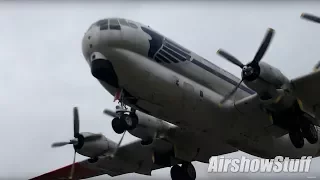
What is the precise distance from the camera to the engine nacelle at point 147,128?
2441 cm

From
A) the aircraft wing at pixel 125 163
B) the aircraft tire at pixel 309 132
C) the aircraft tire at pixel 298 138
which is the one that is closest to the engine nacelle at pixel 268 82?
the aircraft tire at pixel 309 132

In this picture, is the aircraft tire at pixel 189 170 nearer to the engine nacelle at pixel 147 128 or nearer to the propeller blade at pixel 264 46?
the engine nacelle at pixel 147 128

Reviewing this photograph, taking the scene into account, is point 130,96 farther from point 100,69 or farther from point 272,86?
point 272,86

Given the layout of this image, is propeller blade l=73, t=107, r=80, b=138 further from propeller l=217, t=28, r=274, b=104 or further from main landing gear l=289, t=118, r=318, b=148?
main landing gear l=289, t=118, r=318, b=148

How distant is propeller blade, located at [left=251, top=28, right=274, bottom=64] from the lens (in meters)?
19.5

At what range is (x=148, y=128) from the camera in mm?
24656

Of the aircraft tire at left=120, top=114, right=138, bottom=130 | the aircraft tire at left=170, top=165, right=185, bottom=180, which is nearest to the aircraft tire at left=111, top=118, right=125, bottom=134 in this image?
the aircraft tire at left=120, top=114, right=138, bottom=130

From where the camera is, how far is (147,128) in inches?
969

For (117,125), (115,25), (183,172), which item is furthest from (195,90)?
(183,172)

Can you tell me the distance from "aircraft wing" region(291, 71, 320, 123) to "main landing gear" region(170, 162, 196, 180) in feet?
29.2

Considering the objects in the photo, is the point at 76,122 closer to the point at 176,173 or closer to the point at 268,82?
the point at 176,173

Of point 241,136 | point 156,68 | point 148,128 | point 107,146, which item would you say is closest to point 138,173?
point 107,146

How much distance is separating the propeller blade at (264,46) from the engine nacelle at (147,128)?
292 inches

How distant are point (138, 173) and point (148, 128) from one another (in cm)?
523
